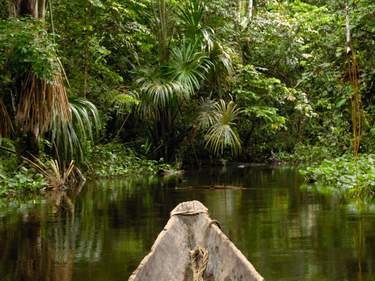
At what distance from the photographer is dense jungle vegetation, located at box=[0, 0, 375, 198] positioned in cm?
1204

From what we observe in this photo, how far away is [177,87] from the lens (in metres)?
18.1

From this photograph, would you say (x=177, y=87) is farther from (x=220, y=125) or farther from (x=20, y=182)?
(x=20, y=182)

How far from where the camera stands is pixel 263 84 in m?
21.4

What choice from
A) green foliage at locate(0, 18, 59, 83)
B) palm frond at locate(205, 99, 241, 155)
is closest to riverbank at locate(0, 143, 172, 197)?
palm frond at locate(205, 99, 241, 155)

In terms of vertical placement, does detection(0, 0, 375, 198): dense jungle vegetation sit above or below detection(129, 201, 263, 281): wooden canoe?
above

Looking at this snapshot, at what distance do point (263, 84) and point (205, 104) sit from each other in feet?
8.33

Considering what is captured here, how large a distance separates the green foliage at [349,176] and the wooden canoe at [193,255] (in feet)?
16.1

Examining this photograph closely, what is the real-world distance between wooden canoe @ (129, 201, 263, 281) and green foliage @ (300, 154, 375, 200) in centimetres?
491

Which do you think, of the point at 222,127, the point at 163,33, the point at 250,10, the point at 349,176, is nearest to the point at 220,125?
the point at 222,127

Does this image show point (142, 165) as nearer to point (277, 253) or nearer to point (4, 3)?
point (4, 3)

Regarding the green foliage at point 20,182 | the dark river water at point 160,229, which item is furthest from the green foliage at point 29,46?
the dark river water at point 160,229

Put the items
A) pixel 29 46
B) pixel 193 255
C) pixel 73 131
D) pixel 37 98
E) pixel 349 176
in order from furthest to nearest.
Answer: pixel 73 131 < pixel 37 98 < pixel 349 176 < pixel 29 46 < pixel 193 255

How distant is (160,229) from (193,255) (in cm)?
379

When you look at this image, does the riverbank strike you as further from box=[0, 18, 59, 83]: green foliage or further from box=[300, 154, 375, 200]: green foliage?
box=[300, 154, 375, 200]: green foliage
